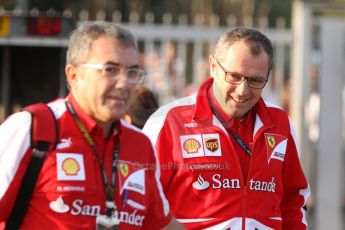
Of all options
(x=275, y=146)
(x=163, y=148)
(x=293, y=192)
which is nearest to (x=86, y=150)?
(x=163, y=148)

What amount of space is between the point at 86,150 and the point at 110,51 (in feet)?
1.34

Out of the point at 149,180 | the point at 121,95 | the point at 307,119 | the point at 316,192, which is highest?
the point at 121,95

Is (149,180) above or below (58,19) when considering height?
below

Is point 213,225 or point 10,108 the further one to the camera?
point 10,108

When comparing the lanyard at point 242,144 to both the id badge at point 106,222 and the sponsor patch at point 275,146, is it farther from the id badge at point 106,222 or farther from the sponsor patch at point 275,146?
the id badge at point 106,222

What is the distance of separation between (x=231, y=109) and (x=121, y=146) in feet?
3.94

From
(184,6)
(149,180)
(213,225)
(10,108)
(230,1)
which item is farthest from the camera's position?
(184,6)

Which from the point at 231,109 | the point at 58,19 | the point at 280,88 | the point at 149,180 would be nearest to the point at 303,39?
the point at 280,88

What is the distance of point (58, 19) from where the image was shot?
23.6 feet

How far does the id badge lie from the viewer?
3596mm

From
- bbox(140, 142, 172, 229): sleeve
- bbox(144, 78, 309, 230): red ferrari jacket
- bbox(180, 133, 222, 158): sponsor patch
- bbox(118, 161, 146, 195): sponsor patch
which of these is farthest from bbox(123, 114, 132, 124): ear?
bbox(118, 161, 146, 195): sponsor patch

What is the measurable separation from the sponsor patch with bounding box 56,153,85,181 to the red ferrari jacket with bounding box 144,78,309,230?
1.24m

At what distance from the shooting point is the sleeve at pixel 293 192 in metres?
5.11

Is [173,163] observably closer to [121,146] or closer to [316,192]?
[121,146]
